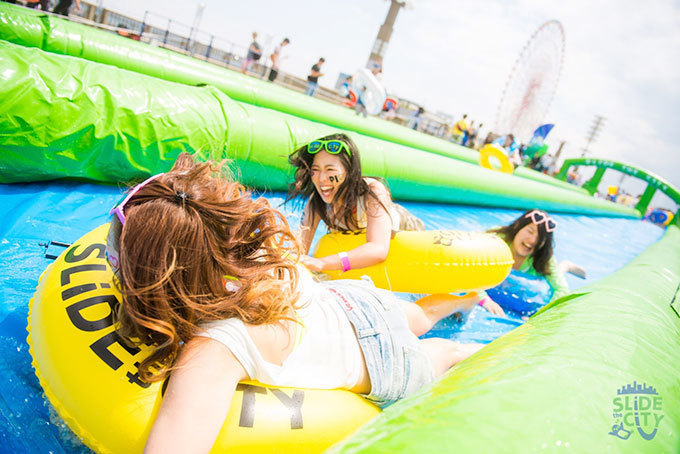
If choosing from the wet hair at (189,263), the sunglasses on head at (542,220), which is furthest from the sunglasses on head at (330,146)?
the sunglasses on head at (542,220)

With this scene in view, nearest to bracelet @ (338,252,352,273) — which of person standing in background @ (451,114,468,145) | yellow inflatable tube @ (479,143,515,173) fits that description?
yellow inflatable tube @ (479,143,515,173)

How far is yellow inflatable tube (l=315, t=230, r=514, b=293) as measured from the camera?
6.84 ft

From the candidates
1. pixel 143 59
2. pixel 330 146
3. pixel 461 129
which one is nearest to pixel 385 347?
pixel 330 146

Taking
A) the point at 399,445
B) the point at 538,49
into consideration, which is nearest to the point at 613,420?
the point at 399,445

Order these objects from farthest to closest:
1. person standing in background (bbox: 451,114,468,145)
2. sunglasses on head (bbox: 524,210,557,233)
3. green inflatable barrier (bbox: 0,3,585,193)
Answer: person standing in background (bbox: 451,114,468,145) < green inflatable barrier (bbox: 0,3,585,193) < sunglasses on head (bbox: 524,210,557,233)

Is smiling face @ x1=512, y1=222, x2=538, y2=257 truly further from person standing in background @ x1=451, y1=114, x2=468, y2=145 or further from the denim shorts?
person standing in background @ x1=451, y1=114, x2=468, y2=145

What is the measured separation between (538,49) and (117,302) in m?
18.8

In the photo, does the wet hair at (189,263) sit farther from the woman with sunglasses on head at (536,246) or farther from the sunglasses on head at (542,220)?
the sunglasses on head at (542,220)

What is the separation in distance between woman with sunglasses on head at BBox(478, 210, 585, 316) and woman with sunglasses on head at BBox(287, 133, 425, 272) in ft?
4.07

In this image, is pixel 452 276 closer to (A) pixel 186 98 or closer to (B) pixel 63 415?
(B) pixel 63 415

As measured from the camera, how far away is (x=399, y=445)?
75cm

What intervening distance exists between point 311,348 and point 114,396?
494 millimetres

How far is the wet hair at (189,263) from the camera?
84 cm

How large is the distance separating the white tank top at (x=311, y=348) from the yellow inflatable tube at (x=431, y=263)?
34.1 inches
